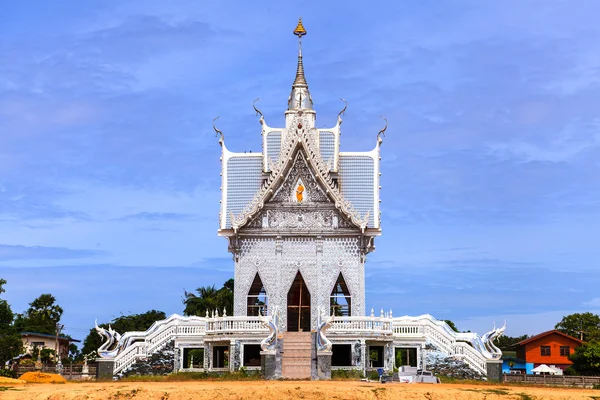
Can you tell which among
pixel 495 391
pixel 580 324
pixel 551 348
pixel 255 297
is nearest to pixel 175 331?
pixel 255 297

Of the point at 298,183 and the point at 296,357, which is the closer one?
the point at 296,357

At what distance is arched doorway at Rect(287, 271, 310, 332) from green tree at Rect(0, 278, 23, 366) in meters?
14.6

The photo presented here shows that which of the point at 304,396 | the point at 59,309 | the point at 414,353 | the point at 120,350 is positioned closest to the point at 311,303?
the point at 414,353

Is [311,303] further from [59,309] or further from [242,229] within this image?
[59,309]

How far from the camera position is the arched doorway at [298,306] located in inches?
1917

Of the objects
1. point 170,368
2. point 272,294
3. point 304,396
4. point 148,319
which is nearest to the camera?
point 304,396

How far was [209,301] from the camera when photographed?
253ft

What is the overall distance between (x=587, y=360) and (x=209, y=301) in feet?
93.2

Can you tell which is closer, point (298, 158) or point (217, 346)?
point (217, 346)

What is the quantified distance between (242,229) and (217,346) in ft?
19.9

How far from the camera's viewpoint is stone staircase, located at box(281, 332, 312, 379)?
1586 inches

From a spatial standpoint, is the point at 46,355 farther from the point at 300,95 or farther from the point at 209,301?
the point at 300,95

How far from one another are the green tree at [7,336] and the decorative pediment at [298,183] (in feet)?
45.5

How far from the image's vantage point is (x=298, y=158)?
4875 cm
